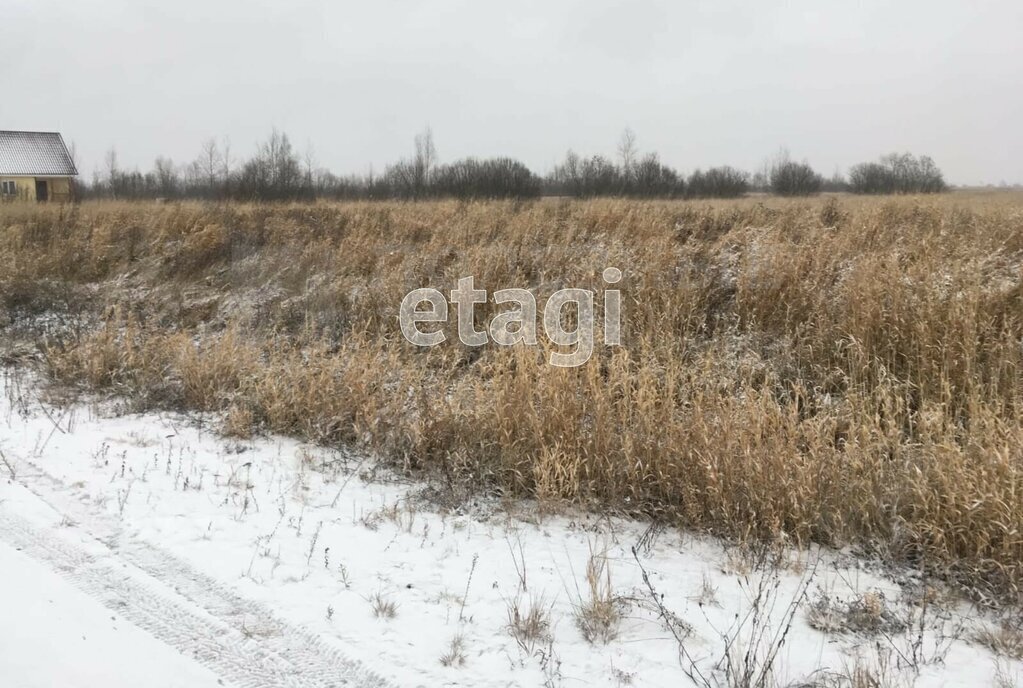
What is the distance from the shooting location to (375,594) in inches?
117

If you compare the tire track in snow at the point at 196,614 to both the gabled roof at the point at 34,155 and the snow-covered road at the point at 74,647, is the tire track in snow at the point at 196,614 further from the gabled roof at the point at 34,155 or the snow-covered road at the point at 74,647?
the gabled roof at the point at 34,155

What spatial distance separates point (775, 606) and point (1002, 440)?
5.70 ft

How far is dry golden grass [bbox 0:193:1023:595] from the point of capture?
11.6 feet

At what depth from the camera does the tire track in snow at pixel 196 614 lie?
2488 millimetres

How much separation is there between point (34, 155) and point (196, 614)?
41159 mm

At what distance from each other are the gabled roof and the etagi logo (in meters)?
35.3

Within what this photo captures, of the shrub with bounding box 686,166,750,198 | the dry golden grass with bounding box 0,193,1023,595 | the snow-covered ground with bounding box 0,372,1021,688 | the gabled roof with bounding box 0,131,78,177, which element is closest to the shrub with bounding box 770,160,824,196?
the shrub with bounding box 686,166,750,198

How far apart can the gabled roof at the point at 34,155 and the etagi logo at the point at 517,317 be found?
1392 inches

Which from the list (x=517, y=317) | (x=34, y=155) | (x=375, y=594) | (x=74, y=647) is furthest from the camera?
(x=34, y=155)

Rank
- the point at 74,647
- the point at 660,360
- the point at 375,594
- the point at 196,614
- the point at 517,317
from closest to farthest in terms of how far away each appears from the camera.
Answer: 1. the point at 74,647
2. the point at 196,614
3. the point at 375,594
4. the point at 660,360
5. the point at 517,317

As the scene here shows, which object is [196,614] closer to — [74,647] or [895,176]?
[74,647]

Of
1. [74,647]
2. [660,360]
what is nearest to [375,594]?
[74,647]

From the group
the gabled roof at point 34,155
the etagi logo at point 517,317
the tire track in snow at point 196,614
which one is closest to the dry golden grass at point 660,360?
the etagi logo at point 517,317

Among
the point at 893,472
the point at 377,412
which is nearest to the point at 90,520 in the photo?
the point at 377,412
